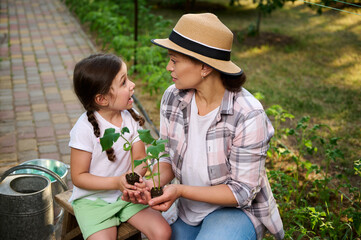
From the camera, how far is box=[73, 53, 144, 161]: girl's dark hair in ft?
7.00

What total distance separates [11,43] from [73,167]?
5.74m

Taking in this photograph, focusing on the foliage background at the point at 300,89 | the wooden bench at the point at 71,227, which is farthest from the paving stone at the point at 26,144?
the wooden bench at the point at 71,227

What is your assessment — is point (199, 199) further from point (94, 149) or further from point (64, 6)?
point (64, 6)

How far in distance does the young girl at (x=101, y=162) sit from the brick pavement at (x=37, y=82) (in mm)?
1696

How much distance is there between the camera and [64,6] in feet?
33.8

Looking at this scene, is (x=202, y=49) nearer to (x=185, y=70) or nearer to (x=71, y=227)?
Answer: (x=185, y=70)

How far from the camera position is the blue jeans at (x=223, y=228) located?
76.5 inches

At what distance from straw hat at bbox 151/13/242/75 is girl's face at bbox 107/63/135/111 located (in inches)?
12.7

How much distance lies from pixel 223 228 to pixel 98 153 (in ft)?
2.42

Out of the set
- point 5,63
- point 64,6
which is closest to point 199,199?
point 5,63

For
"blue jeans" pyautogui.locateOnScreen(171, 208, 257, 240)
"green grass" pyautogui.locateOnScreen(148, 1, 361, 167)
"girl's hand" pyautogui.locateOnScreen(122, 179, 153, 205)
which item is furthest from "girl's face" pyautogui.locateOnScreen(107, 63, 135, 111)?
"green grass" pyautogui.locateOnScreen(148, 1, 361, 167)

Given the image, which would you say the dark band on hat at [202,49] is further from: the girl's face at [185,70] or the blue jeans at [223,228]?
the blue jeans at [223,228]

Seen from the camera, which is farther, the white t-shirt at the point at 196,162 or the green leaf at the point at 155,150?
the white t-shirt at the point at 196,162

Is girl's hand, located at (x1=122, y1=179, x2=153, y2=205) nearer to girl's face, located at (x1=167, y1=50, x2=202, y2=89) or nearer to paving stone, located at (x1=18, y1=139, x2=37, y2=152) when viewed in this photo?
girl's face, located at (x1=167, y1=50, x2=202, y2=89)
